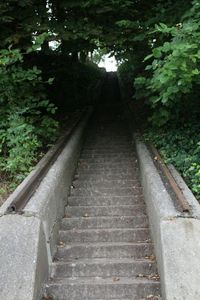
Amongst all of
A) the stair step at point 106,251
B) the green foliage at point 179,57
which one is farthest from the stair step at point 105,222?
the green foliage at point 179,57

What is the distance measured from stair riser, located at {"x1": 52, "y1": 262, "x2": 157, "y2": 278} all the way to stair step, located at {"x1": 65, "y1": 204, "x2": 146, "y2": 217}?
147 centimetres

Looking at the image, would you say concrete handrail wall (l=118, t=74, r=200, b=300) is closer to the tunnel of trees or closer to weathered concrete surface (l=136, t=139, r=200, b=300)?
weathered concrete surface (l=136, t=139, r=200, b=300)

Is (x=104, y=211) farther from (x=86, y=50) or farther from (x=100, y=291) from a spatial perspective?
(x=86, y=50)

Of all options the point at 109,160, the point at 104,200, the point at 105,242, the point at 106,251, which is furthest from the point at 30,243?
the point at 109,160

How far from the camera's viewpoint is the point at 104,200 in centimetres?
768

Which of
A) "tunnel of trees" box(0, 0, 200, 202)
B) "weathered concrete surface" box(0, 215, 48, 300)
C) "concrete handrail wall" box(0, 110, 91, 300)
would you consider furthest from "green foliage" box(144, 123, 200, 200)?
"weathered concrete surface" box(0, 215, 48, 300)

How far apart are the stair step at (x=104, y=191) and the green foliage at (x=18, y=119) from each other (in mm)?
1044

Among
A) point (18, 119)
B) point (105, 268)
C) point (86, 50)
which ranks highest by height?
point (86, 50)

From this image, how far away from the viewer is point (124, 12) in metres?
9.14

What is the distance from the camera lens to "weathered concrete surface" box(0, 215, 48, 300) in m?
4.64

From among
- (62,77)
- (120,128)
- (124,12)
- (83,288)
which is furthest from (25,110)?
(62,77)

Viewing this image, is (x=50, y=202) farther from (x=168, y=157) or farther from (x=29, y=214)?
(x=168, y=157)

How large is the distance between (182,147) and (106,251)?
2.93 m

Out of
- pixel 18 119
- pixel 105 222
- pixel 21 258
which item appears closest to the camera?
pixel 21 258
